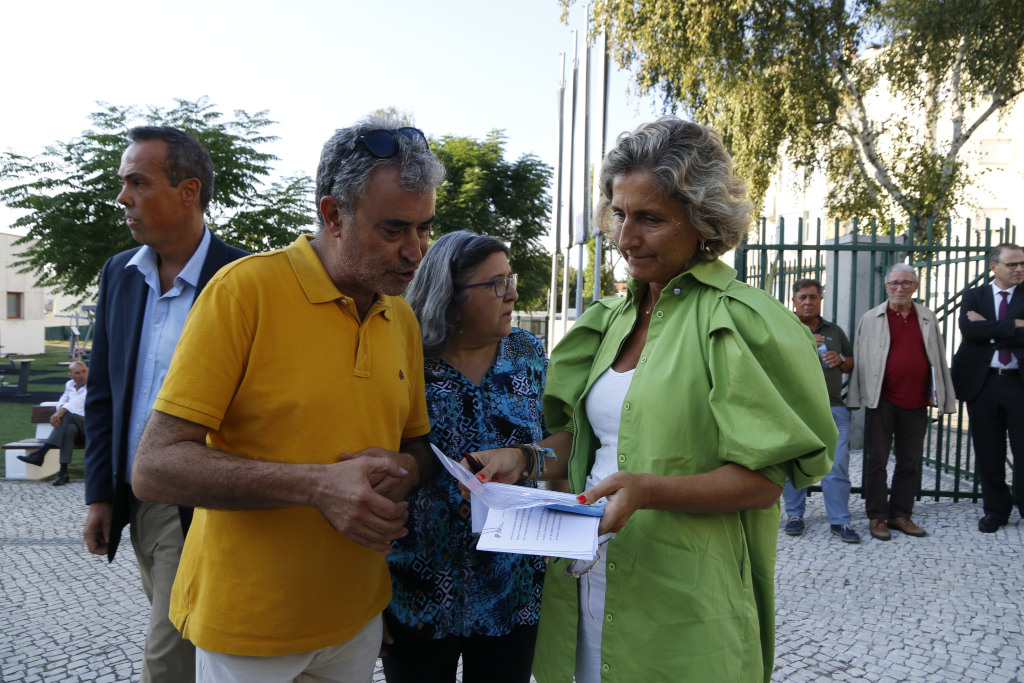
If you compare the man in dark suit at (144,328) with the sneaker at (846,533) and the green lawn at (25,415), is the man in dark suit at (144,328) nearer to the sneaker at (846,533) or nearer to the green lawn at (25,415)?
the sneaker at (846,533)

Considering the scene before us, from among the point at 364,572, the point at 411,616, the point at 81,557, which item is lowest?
the point at 81,557

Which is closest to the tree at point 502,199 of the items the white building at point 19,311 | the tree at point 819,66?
the tree at point 819,66

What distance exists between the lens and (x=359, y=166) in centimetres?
181

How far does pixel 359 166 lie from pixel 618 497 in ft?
3.31

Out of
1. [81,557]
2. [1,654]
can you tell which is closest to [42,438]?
[81,557]

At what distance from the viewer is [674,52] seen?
49.3ft

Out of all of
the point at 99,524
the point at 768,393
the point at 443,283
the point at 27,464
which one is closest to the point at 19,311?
the point at 27,464

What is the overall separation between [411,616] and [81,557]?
4948mm

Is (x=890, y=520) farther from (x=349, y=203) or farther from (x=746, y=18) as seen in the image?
(x=746, y=18)

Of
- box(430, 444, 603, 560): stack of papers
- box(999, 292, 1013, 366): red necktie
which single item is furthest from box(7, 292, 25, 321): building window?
box(430, 444, 603, 560): stack of papers

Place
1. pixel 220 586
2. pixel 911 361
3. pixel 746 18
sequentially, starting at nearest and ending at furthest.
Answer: pixel 220 586
pixel 911 361
pixel 746 18

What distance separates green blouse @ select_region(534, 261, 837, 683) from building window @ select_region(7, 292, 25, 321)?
48.9m

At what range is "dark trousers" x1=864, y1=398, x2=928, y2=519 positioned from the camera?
644 cm

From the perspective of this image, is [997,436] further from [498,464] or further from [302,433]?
[302,433]
